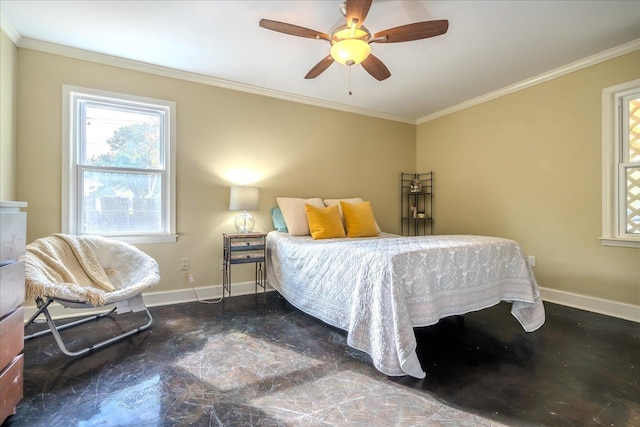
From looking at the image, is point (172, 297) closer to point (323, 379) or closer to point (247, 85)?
point (323, 379)

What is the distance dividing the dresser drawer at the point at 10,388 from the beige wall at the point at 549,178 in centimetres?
429

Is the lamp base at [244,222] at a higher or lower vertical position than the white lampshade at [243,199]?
lower

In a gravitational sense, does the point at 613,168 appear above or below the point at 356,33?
below

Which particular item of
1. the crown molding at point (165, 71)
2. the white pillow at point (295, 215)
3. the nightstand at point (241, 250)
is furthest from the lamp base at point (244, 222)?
the crown molding at point (165, 71)

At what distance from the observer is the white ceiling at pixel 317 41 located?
2121mm

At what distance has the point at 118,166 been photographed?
293cm

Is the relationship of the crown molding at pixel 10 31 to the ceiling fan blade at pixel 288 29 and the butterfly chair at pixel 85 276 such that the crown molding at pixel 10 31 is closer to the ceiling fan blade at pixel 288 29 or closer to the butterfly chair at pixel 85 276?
Answer: the butterfly chair at pixel 85 276

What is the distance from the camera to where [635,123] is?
2.69 meters

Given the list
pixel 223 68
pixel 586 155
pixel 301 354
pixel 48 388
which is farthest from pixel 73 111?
pixel 586 155

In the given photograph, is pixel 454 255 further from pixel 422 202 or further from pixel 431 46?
pixel 422 202

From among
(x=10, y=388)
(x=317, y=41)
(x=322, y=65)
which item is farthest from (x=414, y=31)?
(x=10, y=388)

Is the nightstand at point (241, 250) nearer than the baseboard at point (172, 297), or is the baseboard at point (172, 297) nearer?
the baseboard at point (172, 297)

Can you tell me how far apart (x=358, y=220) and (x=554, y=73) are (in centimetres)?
257

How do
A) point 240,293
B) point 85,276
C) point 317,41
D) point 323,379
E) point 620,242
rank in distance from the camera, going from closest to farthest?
point 323,379 < point 85,276 < point 317,41 < point 620,242 < point 240,293
